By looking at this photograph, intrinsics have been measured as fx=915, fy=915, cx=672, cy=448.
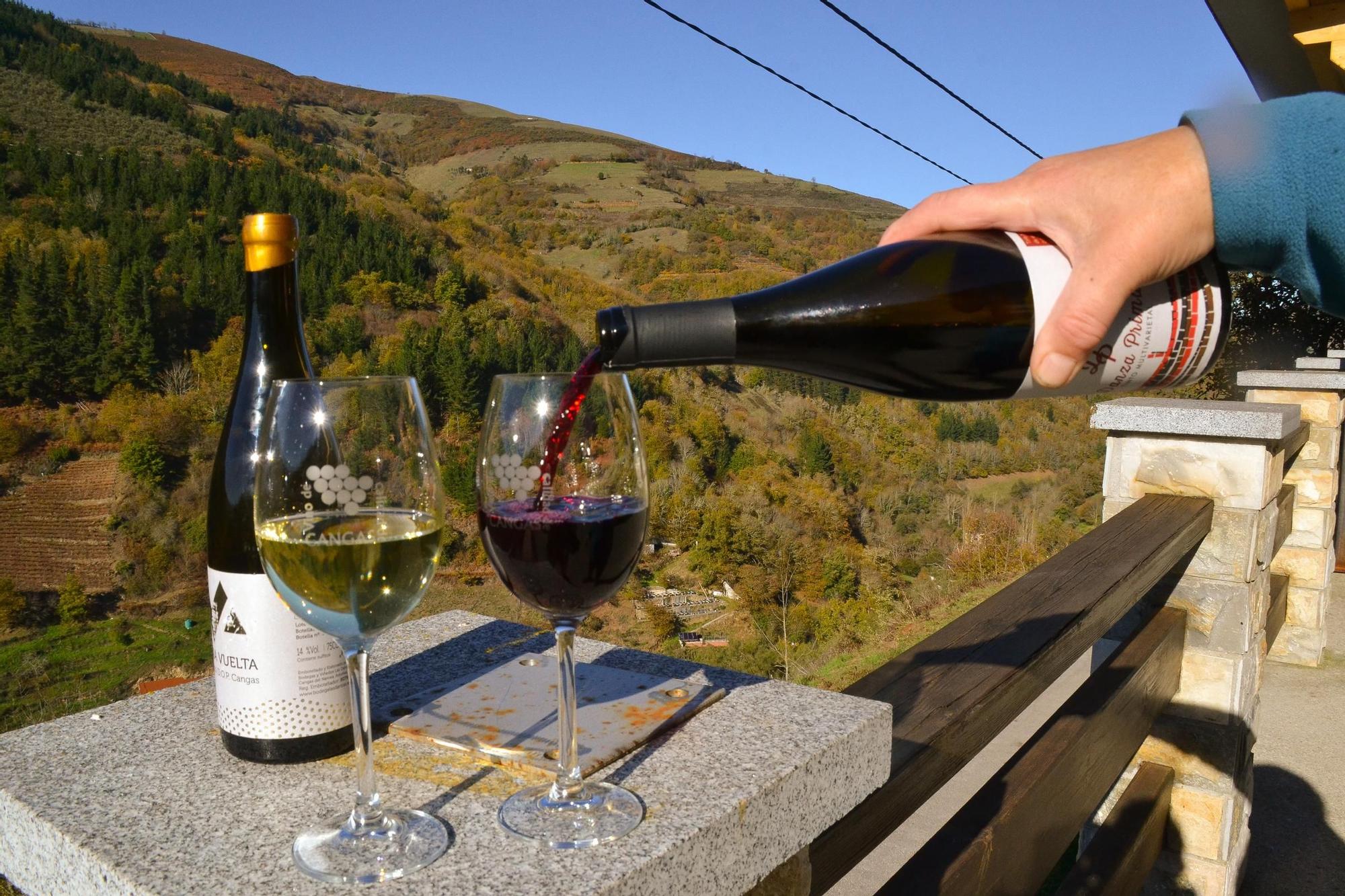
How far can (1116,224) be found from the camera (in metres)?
0.90

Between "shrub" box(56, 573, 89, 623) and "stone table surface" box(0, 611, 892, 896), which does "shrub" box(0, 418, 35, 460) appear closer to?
"shrub" box(56, 573, 89, 623)

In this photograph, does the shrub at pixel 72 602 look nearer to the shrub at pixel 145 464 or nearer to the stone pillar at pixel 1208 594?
the shrub at pixel 145 464

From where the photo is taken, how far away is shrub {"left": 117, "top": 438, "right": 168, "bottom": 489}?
1684cm

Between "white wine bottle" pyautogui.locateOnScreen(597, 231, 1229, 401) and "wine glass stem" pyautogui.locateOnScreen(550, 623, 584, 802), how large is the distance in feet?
1.00

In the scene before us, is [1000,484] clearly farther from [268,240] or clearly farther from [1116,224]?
[268,240]

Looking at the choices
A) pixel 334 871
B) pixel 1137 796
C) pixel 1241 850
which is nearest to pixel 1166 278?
pixel 334 871

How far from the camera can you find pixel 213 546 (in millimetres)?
878

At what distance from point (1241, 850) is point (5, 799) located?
304 centimetres

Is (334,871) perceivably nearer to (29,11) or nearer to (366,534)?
(366,534)

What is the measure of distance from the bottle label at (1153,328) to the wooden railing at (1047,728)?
429mm

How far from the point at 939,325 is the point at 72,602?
1743 cm

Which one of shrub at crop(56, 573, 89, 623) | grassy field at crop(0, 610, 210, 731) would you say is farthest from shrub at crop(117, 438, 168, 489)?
grassy field at crop(0, 610, 210, 731)

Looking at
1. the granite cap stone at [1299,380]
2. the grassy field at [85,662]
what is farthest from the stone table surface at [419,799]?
the grassy field at [85,662]

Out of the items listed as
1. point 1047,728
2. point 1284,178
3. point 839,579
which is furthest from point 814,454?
point 1284,178
